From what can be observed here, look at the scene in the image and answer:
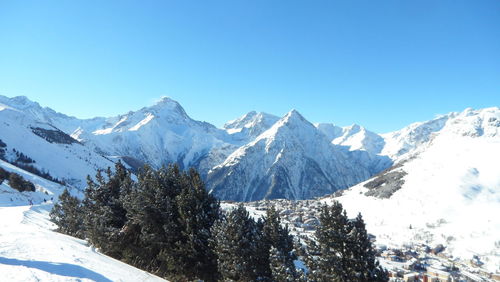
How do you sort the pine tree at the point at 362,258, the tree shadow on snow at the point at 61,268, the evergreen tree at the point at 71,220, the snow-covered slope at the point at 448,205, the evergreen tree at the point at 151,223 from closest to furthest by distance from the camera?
the tree shadow on snow at the point at 61,268 → the pine tree at the point at 362,258 → the evergreen tree at the point at 151,223 → the evergreen tree at the point at 71,220 → the snow-covered slope at the point at 448,205

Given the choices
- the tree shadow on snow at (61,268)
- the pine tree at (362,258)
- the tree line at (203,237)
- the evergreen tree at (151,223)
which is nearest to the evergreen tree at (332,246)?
the tree line at (203,237)

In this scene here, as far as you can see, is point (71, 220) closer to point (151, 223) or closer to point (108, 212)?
point (108, 212)

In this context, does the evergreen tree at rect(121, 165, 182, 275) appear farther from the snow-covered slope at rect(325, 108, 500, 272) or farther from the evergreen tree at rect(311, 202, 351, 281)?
the snow-covered slope at rect(325, 108, 500, 272)

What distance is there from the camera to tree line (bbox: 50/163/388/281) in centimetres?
1541

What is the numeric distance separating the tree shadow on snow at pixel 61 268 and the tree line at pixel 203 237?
6.91 metres

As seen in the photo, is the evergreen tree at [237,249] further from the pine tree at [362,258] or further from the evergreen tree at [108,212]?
the evergreen tree at [108,212]

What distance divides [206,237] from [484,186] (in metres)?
167

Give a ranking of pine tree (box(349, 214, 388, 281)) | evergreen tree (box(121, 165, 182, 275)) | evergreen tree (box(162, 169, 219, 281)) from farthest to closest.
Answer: evergreen tree (box(121, 165, 182, 275)) < evergreen tree (box(162, 169, 219, 281)) < pine tree (box(349, 214, 388, 281))

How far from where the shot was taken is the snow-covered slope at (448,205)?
359 feet

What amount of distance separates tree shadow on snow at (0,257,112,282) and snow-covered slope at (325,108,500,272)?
112086 mm

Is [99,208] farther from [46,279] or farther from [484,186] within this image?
[484,186]

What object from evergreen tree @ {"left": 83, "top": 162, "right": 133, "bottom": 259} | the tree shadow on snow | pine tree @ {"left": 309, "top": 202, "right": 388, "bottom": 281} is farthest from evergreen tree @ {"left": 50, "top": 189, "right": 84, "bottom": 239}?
pine tree @ {"left": 309, "top": 202, "right": 388, "bottom": 281}

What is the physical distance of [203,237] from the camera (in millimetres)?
21172

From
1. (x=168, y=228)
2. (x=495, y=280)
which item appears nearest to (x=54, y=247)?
(x=168, y=228)
